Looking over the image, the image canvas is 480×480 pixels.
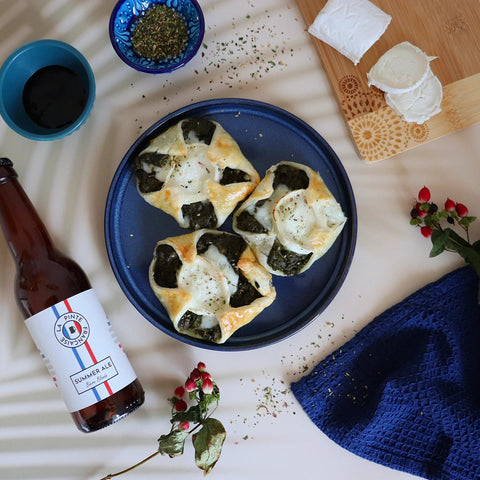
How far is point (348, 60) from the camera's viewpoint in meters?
1.29

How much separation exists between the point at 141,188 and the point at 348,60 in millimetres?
621

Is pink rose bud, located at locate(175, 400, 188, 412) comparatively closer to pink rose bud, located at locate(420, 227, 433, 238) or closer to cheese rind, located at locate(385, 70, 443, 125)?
pink rose bud, located at locate(420, 227, 433, 238)

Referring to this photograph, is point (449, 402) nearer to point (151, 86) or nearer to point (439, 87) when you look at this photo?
point (439, 87)

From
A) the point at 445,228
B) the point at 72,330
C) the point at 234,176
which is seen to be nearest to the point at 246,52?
the point at 234,176

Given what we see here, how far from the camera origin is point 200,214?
120 cm

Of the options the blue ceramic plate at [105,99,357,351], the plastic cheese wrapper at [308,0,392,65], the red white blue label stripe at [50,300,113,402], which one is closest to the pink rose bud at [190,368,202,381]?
the blue ceramic plate at [105,99,357,351]

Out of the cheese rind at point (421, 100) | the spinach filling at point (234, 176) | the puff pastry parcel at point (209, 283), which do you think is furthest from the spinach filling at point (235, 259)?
the cheese rind at point (421, 100)

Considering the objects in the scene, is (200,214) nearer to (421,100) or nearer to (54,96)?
(54,96)

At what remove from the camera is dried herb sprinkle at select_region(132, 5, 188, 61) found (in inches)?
48.1

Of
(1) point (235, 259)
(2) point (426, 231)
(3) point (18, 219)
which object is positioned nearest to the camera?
(3) point (18, 219)

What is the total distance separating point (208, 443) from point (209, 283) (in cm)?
38

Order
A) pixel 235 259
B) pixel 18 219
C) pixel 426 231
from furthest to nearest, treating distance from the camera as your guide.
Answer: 1. pixel 426 231
2. pixel 235 259
3. pixel 18 219

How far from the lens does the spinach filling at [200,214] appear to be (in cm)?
119

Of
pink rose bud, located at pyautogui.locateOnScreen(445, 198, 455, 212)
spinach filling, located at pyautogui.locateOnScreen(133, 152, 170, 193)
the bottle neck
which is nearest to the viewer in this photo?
the bottle neck
